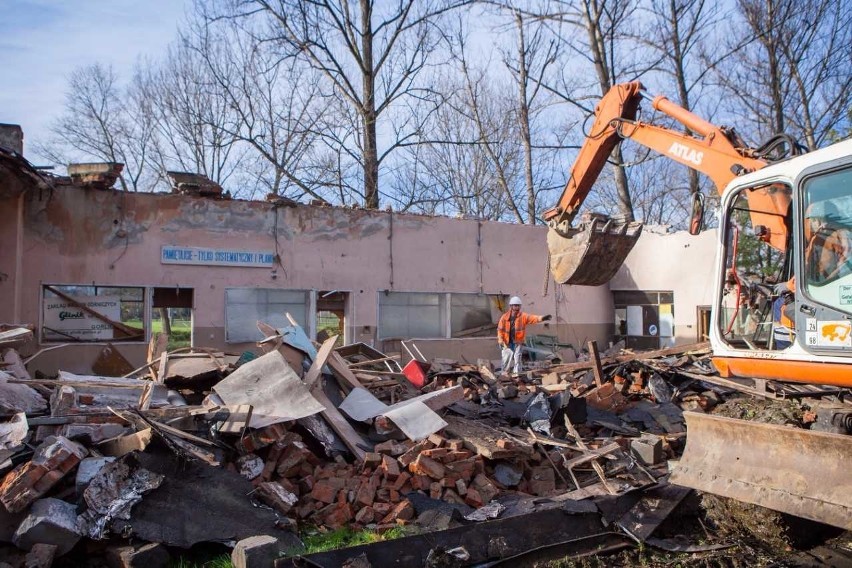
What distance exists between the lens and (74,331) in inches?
533

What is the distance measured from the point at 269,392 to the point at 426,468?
213 centimetres

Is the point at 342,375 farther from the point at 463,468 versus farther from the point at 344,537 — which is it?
the point at 344,537

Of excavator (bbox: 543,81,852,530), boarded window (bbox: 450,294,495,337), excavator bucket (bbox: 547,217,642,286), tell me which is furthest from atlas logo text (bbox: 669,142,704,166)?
boarded window (bbox: 450,294,495,337)

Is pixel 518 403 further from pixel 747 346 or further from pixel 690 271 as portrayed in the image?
pixel 690 271

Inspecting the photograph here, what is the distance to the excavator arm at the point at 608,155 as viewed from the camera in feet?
23.5

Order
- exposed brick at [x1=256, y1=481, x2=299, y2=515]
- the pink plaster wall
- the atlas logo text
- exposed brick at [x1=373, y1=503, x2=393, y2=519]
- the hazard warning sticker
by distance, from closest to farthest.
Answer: the hazard warning sticker < exposed brick at [x1=256, y1=481, x2=299, y2=515] < exposed brick at [x1=373, y1=503, x2=393, y2=519] < the atlas logo text < the pink plaster wall

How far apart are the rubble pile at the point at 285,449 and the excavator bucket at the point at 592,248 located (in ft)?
5.92

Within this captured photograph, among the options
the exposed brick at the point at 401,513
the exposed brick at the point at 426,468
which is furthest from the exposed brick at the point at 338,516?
the exposed brick at the point at 426,468

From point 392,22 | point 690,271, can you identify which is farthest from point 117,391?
point 392,22

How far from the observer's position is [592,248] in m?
10.2

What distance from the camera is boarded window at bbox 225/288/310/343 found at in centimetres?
1484

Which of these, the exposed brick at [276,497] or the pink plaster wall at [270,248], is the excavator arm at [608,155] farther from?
the pink plaster wall at [270,248]

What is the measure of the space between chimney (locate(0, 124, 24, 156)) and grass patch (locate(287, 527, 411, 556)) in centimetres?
1046

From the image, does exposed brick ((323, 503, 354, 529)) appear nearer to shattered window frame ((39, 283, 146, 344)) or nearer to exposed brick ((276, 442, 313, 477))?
exposed brick ((276, 442, 313, 477))
